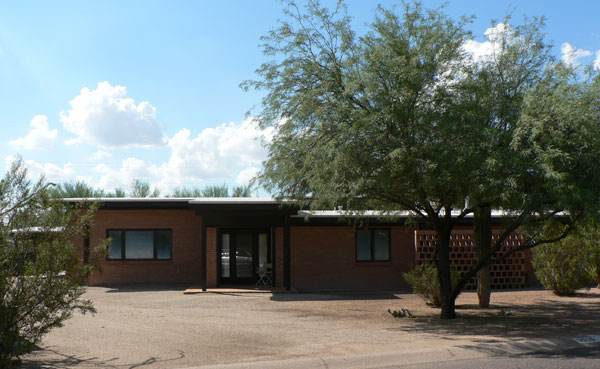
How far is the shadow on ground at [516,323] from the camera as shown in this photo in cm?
1070

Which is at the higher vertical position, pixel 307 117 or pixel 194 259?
pixel 307 117

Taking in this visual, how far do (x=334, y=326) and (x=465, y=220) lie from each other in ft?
33.1

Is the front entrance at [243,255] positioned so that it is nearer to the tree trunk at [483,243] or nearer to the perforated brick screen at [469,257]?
the perforated brick screen at [469,257]

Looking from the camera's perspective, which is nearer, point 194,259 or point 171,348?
point 171,348

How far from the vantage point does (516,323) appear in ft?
40.0

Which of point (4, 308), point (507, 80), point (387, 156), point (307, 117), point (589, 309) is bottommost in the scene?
point (589, 309)

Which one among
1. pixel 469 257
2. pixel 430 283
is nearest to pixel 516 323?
pixel 430 283

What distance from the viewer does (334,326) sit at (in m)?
12.0

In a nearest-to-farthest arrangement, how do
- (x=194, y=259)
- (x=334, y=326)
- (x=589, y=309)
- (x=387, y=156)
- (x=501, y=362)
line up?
(x=501, y=362), (x=387, y=156), (x=334, y=326), (x=589, y=309), (x=194, y=259)

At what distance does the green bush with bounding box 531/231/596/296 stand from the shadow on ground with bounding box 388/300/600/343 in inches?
71.0

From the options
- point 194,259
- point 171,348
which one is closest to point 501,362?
point 171,348

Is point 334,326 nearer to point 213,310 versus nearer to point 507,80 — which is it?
point 213,310

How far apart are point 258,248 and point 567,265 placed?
10.5 meters

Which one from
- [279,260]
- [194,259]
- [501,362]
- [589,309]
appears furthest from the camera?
[194,259]
